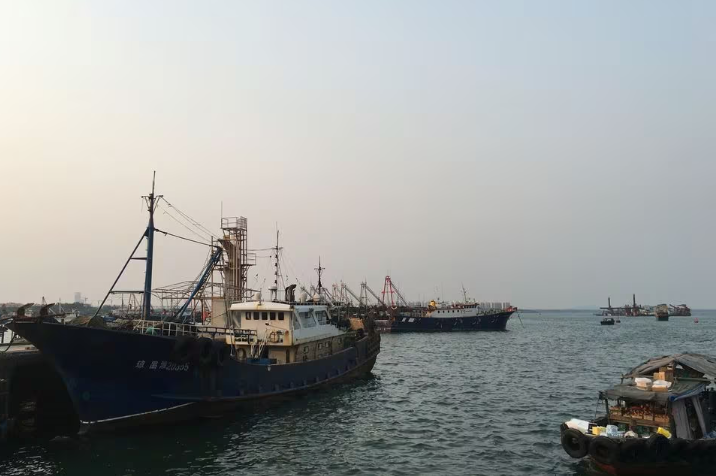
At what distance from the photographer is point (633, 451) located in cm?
1391

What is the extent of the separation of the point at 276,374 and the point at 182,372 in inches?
205

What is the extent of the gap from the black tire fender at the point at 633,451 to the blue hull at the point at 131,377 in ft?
50.9

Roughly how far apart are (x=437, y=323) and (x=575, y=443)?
82.6 m

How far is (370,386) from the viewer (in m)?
32.8

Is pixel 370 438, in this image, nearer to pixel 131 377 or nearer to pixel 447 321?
pixel 131 377

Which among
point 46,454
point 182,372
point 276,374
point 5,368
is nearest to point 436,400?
point 276,374

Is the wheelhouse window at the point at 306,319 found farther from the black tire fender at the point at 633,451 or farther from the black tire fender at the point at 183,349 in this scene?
the black tire fender at the point at 633,451

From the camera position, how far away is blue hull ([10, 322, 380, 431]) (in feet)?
60.6

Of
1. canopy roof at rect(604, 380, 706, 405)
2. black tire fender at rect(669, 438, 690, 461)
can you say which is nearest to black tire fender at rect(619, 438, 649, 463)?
black tire fender at rect(669, 438, 690, 461)

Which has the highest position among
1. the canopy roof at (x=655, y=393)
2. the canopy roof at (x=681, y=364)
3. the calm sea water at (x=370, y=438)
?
the canopy roof at (x=681, y=364)

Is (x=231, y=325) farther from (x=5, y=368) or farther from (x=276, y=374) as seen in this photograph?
(x=5, y=368)

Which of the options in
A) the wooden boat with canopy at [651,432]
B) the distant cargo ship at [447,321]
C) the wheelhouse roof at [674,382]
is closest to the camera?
the wooden boat with canopy at [651,432]

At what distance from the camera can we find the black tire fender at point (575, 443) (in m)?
14.7

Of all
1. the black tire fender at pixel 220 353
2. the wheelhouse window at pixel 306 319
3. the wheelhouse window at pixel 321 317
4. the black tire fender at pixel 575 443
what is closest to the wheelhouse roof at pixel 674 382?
the black tire fender at pixel 575 443
